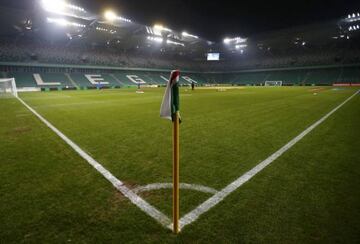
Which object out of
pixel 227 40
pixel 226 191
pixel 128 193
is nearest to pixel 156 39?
Result: pixel 227 40

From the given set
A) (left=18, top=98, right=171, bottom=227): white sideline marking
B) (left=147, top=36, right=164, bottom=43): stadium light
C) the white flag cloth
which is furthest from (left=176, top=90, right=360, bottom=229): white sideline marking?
(left=147, top=36, right=164, bottom=43): stadium light

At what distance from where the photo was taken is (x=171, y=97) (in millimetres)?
2568

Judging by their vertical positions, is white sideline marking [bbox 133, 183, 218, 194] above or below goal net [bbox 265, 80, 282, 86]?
below

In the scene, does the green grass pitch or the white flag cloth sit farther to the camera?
the green grass pitch

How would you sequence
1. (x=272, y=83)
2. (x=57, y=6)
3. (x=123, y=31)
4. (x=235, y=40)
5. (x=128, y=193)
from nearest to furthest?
(x=128, y=193) → (x=57, y=6) → (x=123, y=31) → (x=272, y=83) → (x=235, y=40)

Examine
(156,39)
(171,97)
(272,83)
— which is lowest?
(171,97)

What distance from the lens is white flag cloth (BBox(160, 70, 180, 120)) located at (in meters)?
2.47

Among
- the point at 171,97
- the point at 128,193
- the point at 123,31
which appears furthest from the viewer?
the point at 123,31

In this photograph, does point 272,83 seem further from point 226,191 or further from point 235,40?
point 226,191

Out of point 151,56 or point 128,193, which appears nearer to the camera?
point 128,193

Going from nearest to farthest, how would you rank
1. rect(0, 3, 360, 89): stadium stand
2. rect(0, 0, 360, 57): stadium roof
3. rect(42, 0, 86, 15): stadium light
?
1. rect(42, 0, 86, 15): stadium light
2. rect(0, 0, 360, 57): stadium roof
3. rect(0, 3, 360, 89): stadium stand

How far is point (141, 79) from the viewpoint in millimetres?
72875

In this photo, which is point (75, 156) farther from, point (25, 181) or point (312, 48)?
point (312, 48)

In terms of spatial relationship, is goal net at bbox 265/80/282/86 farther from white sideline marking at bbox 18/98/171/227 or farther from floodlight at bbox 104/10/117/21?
white sideline marking at bbox 18/98/171/227
